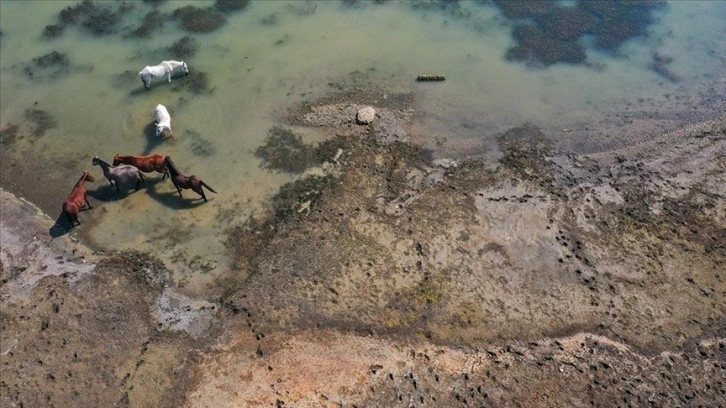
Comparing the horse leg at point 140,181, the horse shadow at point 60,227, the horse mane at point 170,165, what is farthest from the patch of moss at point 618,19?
the horse shadow at point 60,227

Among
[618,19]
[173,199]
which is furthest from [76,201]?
[618,19]

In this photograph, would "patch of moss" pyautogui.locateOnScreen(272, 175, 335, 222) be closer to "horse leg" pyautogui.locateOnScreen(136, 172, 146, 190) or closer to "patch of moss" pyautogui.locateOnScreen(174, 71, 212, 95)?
"horse leg" pyautogui.locateOnScreen(136, 172, 146, 190)

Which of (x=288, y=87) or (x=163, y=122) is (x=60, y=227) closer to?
(x=163, y=122)

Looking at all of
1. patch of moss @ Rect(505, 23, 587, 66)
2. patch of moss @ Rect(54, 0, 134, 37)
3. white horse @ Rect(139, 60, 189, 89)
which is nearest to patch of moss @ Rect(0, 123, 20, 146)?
white horse @ Rect(139, 60, 189, 89)

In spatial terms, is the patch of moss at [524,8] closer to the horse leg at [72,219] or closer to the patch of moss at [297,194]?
the patch of moss at [297,194]

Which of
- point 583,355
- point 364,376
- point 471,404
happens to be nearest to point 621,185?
point 583,355
